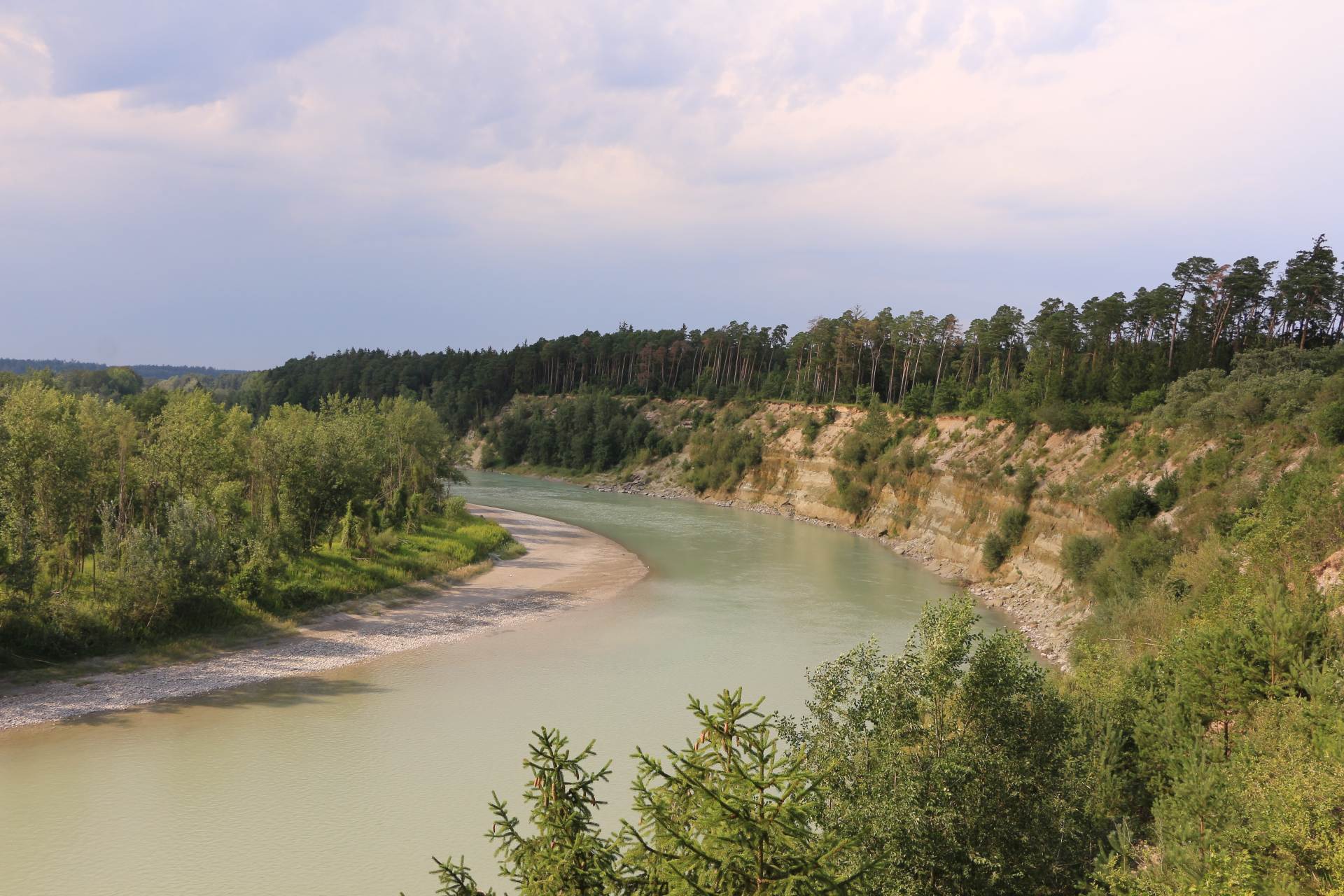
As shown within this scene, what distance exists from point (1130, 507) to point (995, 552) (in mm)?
9850

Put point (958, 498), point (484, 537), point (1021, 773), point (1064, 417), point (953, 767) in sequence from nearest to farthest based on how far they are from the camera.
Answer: point (953, 767) → point (1021, 773) → point (484, 537) → point (1064, 417) → point (958, 498)

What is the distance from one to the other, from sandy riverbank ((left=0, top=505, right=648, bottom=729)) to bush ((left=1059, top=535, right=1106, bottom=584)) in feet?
69.1

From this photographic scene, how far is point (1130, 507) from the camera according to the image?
38.1m

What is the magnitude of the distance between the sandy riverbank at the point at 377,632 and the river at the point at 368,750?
992 mm

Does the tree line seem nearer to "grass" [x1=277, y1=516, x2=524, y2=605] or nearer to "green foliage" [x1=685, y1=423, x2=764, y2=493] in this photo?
"green foliage" [x1=685, y1=423, x2=764, y2=493]

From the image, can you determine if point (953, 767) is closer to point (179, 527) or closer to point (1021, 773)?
point (1021, 773)

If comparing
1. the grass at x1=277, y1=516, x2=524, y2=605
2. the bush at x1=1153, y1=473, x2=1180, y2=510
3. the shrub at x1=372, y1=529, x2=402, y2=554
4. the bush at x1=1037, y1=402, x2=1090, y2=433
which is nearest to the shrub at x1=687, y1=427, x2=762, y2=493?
the bush at x1=1037, y1=402, x2=1090, y2=433

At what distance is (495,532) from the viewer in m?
50.9

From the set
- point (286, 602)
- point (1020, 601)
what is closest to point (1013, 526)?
point (1020, 601)

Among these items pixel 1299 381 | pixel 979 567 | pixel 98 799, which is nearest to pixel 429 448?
pixel 979 567

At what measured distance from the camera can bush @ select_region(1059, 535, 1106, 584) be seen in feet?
124

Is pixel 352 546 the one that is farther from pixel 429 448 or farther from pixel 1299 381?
pixel 1299 381

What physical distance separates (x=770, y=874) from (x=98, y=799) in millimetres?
18173

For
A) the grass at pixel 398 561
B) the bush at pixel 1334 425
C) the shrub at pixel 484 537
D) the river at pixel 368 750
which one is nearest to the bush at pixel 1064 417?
the bush at pixel 1334 425
